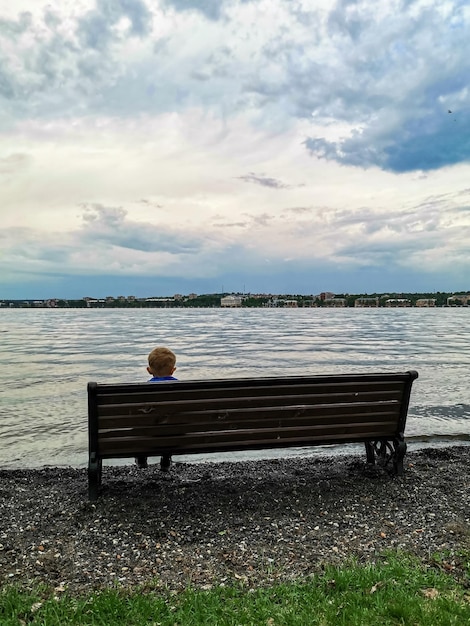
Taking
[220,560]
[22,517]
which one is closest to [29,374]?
[22,517]

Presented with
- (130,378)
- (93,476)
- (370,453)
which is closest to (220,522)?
(93,476)

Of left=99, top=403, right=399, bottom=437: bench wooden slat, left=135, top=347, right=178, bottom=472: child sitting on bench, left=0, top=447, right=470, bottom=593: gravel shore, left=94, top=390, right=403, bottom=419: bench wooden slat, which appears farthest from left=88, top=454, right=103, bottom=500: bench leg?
left=135, top=347, right=178, bottom=472: child sitting on bench

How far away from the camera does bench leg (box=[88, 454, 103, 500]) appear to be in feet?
17.4

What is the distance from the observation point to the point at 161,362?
21.7 ft

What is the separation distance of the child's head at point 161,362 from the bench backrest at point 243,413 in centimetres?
138

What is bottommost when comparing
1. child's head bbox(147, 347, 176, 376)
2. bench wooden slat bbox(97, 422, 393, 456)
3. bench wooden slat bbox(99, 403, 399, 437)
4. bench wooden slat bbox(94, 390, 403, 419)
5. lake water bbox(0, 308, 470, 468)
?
lake water bbox(0, 308, 470, 468)

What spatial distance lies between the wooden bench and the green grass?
182 centimetres

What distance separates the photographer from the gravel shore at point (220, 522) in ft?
13.1

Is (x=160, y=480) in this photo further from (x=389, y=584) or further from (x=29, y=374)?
(x=29, y=374)

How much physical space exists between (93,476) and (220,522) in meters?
1.43

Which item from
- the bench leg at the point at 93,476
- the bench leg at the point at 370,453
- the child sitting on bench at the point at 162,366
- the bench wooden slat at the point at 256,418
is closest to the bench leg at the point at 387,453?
the bench leg at the point at 370,453

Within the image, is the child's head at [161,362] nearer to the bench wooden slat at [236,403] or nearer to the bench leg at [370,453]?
the bench wooden slat at [236,403]

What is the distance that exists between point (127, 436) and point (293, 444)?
1.82 m

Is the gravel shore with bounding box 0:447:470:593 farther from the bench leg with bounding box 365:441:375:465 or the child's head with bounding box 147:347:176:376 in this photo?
the child's head with bounding box 147:347:176:376
